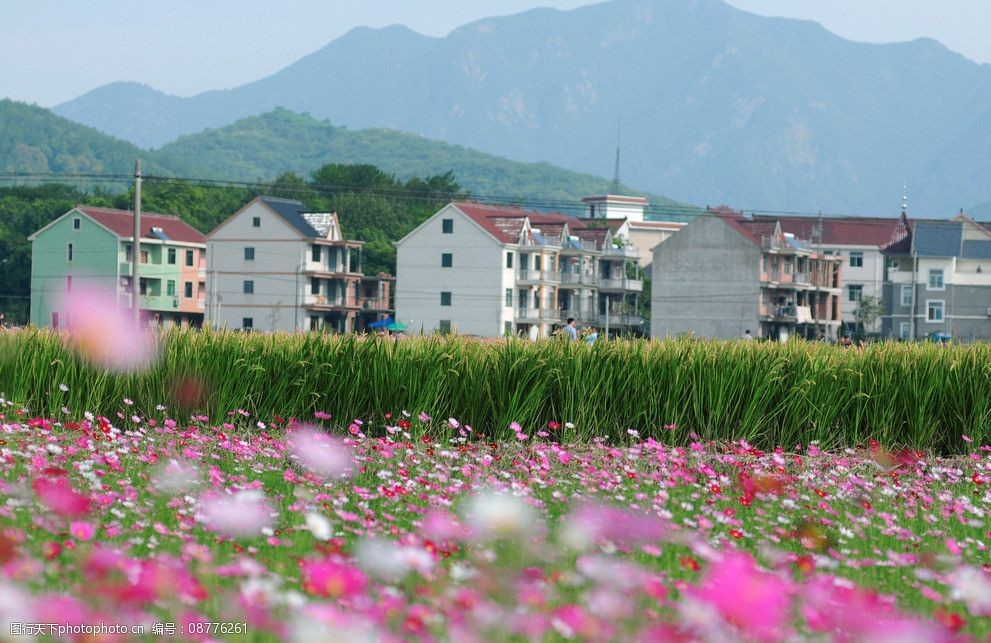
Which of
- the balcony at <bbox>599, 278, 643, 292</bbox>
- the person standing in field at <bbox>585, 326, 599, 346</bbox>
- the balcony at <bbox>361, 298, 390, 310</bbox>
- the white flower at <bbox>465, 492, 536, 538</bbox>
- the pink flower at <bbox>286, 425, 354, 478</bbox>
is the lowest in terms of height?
the pink flower at <bbox>286, 425, 354, 478</bbox>

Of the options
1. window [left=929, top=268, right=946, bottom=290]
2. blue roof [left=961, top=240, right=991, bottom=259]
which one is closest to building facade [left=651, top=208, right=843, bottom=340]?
window [left=929, top=268, right=946, bottom=290]

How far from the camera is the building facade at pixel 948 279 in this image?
270 feet

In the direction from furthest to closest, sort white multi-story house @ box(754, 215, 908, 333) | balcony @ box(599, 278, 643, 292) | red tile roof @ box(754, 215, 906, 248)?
white multi-story house @ box(754, 215, 908, 333)
red tile roof @ box(754, 215, 906, 248)
balcony @ box(599, 278, 643, 292)

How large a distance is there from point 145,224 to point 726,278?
37092 millimetres

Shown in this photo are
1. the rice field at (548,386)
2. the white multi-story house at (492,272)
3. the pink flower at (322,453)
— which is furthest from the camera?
the white multi-story house at (492,272)

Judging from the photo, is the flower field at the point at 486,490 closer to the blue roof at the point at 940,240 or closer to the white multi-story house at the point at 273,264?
the white multi-story house at the point at 273,264

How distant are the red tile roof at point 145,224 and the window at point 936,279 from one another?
4707 centimetres

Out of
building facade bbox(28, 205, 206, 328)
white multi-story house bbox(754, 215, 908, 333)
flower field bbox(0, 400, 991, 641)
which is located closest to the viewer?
flower field bbox(0, 400, 991, 641)

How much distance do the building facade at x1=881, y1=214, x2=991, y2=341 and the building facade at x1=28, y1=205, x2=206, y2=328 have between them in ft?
152

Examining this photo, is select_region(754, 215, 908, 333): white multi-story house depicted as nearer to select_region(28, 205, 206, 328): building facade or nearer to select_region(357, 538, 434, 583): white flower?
select_region(28, 205, 206, 328): building facade

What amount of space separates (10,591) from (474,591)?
1.83 meters

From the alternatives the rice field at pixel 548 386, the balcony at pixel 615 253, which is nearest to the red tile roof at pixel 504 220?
the balcony at pixel 615 253

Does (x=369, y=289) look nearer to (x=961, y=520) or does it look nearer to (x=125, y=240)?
(x=125, y=240)

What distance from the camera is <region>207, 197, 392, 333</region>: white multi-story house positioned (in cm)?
8250
